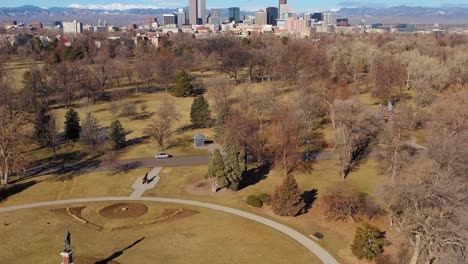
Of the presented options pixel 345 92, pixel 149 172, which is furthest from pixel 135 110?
pixel 345 92

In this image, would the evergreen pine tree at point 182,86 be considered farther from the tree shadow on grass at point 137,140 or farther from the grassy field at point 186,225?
the grassy field at point 186,225

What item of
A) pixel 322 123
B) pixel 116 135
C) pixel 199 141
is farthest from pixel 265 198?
pixel 322 123

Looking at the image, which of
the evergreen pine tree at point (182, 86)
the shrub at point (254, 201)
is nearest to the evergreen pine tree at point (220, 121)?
the shrub at point (254, 201)

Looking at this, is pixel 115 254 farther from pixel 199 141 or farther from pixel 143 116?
pixel 143 116

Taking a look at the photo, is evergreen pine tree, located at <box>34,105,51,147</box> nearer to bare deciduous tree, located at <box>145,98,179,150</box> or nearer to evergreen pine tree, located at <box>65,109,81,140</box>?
evergreen pine tree, located at <box>65,109,81,140</box>

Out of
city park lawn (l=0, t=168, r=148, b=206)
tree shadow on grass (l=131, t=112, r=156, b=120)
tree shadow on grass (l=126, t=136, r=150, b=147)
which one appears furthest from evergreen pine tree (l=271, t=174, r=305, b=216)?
tree shadow on grass (l=131, t=112, r=156, b=120)

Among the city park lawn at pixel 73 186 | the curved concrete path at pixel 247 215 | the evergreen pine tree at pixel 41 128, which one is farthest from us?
the evergreen pine tree at pixel 41 128
